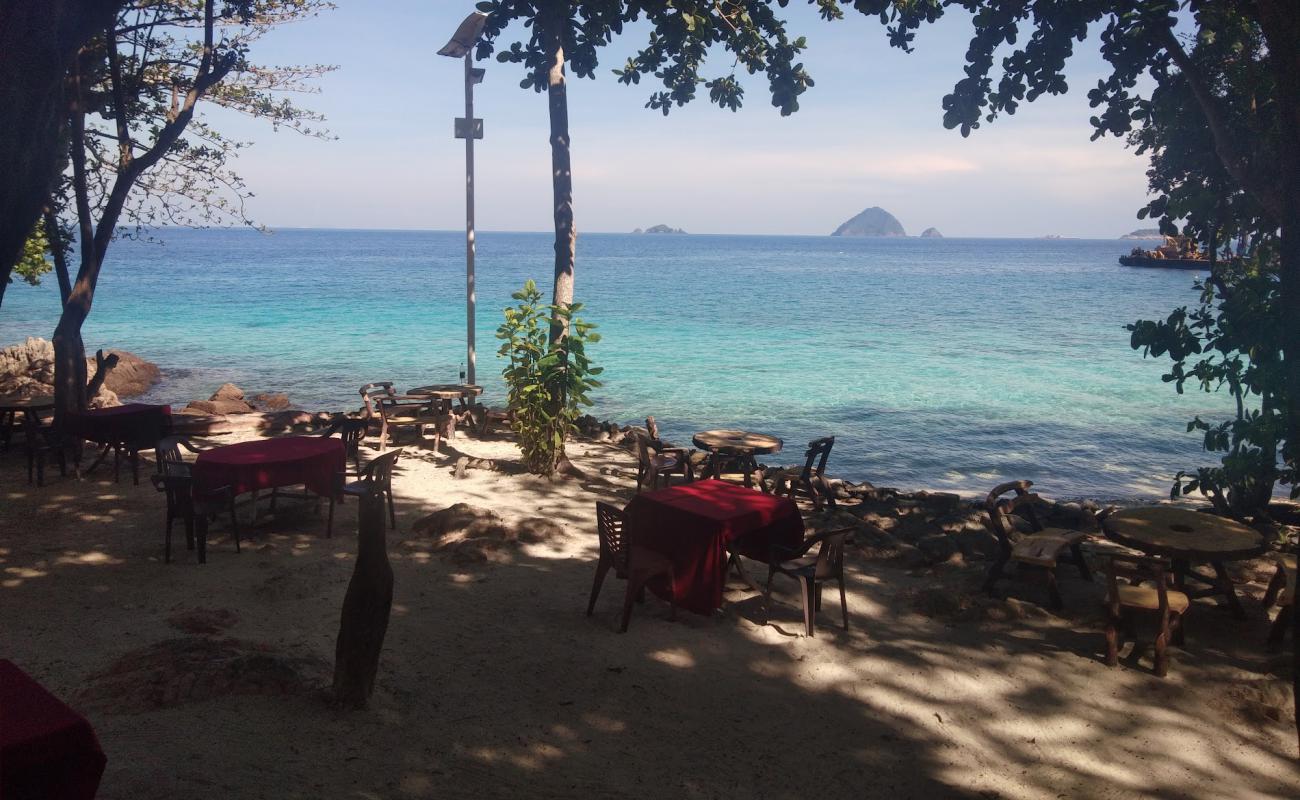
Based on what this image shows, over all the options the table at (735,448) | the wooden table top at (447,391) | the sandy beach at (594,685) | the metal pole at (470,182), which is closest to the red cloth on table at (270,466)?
the sandy beach at (594,685)

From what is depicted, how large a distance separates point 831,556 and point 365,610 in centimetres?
378

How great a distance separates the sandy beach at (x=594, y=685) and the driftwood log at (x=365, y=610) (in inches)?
8.8

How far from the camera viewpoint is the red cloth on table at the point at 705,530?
268 inches

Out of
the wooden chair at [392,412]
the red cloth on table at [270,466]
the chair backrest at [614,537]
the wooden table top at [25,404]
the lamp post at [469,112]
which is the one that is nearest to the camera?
the chair backrest at [614,537]

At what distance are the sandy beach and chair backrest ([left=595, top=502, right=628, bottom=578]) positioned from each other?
20.0 inches

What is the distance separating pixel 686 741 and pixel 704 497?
264cm

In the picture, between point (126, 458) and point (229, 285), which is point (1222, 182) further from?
point (229, 285)

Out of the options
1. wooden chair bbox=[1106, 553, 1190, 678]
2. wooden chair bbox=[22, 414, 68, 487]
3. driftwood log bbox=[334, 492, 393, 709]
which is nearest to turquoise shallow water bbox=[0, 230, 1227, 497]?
wooden chair bbox=[1106, 553, 1190, 678]

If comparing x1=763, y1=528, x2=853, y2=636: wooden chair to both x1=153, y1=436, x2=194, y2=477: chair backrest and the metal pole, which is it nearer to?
x1=153, y1=436, x2=194, y2=477: chair backrest

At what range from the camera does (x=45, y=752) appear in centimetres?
292

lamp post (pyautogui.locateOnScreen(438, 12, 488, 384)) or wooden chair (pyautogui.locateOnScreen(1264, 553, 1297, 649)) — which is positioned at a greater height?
lamp post (pyautogui.locateOnScreen(438, 12, 488, 384))

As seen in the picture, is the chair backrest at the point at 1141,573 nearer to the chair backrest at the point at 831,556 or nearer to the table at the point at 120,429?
the chair backrest at the point at 831,556

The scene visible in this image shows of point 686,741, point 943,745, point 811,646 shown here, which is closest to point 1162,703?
point 943,745

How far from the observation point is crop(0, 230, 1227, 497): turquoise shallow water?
1847cm
